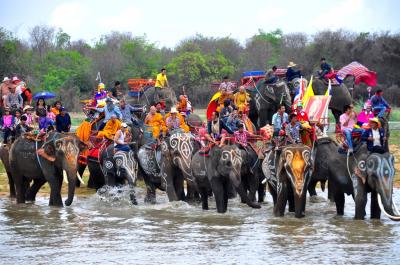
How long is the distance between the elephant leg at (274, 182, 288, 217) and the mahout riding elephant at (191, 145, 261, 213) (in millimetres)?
507

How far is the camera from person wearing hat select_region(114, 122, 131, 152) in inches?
949

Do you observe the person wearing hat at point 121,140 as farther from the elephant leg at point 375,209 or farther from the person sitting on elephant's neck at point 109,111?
the elephant leg at point 375,209

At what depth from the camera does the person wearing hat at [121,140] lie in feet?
79.1

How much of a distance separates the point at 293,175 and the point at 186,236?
8.51ft

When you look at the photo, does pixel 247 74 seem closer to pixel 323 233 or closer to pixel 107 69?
pixel 323 233

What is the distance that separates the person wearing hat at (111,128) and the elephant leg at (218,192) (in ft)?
12.1

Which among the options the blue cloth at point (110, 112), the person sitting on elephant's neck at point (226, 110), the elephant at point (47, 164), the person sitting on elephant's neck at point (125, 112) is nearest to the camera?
the elephant at point (47, 164)

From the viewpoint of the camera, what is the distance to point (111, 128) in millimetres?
25172

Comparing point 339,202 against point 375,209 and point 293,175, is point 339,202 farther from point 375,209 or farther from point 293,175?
point 293,175

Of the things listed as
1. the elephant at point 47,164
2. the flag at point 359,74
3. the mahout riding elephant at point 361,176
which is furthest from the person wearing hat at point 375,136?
the flag at point 359,74

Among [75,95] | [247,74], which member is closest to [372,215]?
[247,74]

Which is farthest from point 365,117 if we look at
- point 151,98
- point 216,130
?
point 151,98

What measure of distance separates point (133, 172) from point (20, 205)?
2737mm

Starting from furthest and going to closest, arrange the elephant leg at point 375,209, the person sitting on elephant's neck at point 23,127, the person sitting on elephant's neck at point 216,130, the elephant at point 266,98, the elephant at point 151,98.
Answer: the elephant at point 151,98, the elephant at point 266,98, the person sitting on elephant's neck at point 23,127, the person sitting on elephant's neck at point 216,130, the elephant leg at point 375,209
